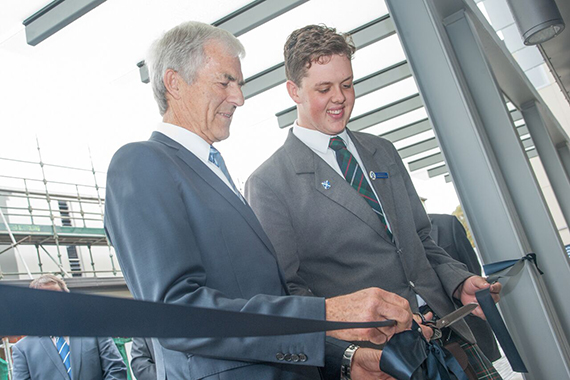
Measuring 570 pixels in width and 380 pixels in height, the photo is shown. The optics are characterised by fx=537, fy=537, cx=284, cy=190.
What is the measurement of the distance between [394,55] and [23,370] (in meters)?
5.54

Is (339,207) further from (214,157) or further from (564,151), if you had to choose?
(564,151)

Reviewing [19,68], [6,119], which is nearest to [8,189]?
[6,119]

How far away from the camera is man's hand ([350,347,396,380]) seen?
117cm

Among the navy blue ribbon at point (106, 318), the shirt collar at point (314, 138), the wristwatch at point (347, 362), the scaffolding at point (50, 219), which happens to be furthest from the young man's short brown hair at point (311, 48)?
the scaffolding at point (50, 219)

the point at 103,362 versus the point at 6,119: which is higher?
the point at 6,119

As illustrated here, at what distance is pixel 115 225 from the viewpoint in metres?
1.10

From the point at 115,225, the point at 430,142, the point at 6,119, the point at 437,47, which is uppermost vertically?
the point at 6,119

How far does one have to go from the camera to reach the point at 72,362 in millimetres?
3424

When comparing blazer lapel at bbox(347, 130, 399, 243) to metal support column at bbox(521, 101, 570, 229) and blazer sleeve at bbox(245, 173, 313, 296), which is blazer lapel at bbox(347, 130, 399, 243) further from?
metal support column at bbox(521, 101, 570, 229)

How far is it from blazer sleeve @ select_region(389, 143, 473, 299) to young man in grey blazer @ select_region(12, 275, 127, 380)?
2415 mm

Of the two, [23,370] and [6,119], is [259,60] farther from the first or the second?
[6,119]

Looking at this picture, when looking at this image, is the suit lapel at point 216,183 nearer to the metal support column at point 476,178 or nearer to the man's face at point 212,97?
the man's face at point 212,97

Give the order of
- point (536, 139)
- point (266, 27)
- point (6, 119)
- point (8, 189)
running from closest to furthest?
point (266, 27) < point (536, 139) < point (6, 119) < point (8, 189)

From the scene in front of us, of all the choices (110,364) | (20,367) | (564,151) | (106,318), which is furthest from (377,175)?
(564,151)
